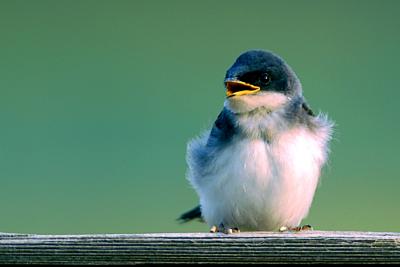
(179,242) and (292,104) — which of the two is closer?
(179,242)

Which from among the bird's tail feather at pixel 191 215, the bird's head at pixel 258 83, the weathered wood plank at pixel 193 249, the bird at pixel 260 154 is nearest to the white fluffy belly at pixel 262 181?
the bird at pixel 260 154

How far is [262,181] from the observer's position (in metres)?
2.96

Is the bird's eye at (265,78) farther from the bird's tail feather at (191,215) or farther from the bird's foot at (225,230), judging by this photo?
the bird's tail feather at (191,215)

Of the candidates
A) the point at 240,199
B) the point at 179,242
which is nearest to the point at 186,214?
the point at 240,199

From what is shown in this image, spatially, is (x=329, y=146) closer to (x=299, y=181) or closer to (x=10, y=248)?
(x=299, y=181)

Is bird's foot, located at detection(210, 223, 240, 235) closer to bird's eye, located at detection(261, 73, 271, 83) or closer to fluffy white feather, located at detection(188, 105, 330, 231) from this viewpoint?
fluffy white feather, located at detection(188, 105, 330, 231)

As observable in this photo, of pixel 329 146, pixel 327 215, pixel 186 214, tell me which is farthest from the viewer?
pixel 327 215

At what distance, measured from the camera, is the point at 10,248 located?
5.90 feet

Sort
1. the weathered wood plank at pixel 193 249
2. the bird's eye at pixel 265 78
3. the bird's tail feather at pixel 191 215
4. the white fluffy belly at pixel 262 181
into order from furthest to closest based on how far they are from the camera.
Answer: the bird's tail feather at pixel 191 215
the bird's eye at pixel 265 78
the white fluffy belly at pixel 262 181
the weathered wood plank at pixel 193 249

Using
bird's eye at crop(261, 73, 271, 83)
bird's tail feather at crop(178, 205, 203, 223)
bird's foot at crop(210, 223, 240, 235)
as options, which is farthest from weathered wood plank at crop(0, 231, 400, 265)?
bird's tail feather at crop(178, 205, 203, 223)

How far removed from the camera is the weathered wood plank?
70.1 inches

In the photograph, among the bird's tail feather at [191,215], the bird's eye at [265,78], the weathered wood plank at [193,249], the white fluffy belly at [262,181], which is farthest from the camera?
the bird's tail feather at [191,215]

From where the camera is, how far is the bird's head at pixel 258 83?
2996 millimetres

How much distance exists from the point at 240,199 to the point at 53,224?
54.3 inches
